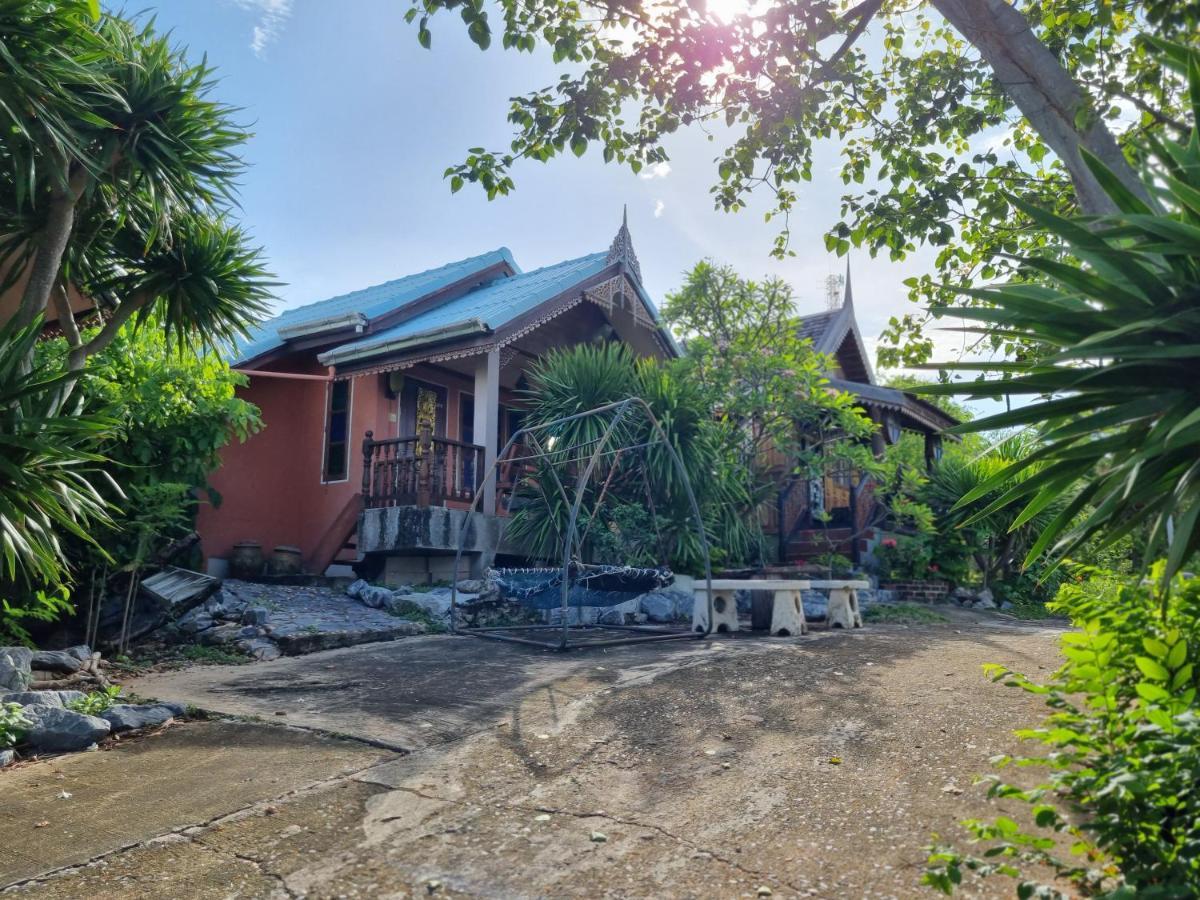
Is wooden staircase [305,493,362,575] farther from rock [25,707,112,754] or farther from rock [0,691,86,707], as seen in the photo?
rock [25,707,112,754]

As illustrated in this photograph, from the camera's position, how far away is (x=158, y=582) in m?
7.95

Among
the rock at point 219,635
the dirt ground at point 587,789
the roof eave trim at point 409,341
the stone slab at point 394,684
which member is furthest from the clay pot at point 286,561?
the dirt ground at point 587,789

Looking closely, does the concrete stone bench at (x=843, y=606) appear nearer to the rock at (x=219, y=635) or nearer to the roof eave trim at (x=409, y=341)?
the roof eave trim at (x=409, y=341)

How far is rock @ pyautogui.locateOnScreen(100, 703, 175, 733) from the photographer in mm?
4984

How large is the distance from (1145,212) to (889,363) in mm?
4378

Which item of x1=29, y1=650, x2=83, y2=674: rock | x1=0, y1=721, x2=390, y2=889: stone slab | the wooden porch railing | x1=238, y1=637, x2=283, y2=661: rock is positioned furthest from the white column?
x1=0, y1=721, x2=390, y2=889: stone slab

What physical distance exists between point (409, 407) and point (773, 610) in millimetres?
6943

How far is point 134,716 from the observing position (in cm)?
505

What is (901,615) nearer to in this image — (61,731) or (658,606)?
(658,606)

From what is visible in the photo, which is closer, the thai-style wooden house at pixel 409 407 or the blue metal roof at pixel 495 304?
the thai-style wooden house at pixel 409 407

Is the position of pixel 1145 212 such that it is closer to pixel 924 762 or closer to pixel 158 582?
pixel 924 762

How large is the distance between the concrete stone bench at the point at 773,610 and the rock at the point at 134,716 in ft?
15.5

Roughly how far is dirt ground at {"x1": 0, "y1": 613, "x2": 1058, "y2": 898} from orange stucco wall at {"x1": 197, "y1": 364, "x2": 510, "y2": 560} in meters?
6.48

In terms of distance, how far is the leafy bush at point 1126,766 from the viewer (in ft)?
6.96
